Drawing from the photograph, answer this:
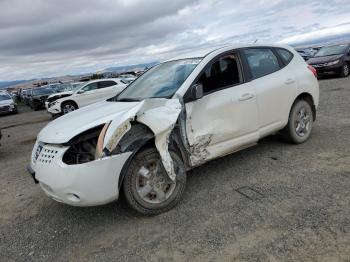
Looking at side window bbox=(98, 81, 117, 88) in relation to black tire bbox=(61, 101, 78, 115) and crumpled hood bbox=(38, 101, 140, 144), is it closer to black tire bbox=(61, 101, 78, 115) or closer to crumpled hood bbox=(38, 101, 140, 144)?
black tire bbox=(61, 101, 78, 115)

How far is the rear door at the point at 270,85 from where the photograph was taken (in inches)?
190

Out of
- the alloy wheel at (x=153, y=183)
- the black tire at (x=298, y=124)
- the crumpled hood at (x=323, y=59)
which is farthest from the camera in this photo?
the crumpled hood at (x=323, y=59)

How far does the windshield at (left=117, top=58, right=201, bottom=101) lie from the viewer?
431cm

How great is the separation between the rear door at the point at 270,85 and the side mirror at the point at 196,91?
1096mm

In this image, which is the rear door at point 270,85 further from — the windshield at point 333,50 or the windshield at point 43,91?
the windshield at point 43,91

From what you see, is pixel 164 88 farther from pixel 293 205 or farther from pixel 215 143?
pixel 293 205

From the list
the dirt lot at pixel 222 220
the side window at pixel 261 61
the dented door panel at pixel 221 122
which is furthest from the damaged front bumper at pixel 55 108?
the dented door panel at pixel 221 122

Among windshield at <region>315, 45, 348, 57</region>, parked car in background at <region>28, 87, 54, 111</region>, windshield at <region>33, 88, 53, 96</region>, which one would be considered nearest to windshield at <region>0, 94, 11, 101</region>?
parked car in background at <region>28, 87, 54, 111</region>

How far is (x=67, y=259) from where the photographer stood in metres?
3.21

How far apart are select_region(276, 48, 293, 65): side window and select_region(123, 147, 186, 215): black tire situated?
8.63 feet

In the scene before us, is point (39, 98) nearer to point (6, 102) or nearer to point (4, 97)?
point (6, 102)

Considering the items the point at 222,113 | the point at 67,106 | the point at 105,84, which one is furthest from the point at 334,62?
the point at 222,113

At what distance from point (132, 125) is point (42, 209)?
1.78 metres

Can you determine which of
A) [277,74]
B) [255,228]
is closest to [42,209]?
[255,228]
